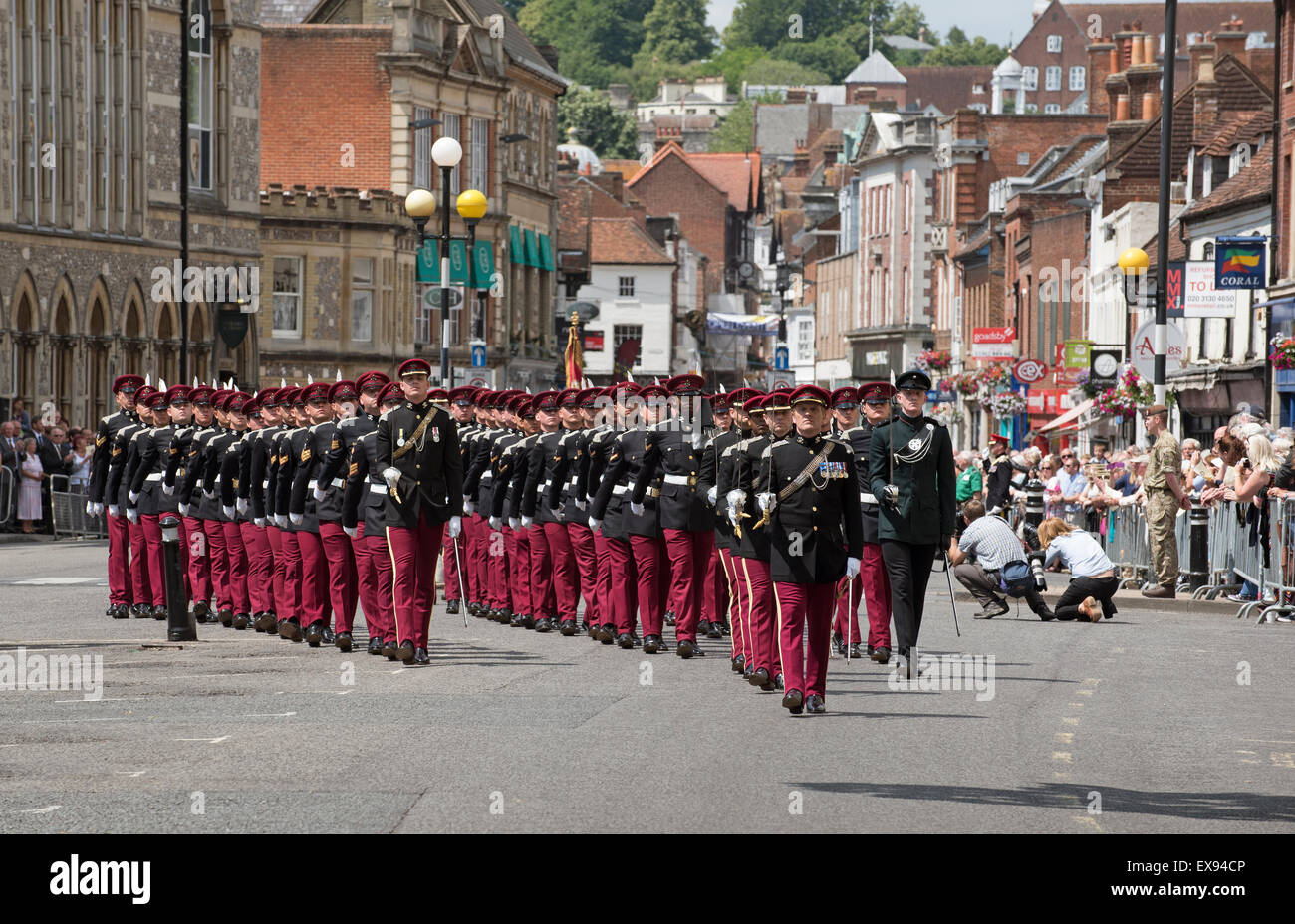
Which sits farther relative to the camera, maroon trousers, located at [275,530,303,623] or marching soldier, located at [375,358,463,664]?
maroon trousers, located at [275,530,303,623]

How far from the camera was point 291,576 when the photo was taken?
60.2ft

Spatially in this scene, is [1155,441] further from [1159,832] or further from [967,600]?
[1159,832]

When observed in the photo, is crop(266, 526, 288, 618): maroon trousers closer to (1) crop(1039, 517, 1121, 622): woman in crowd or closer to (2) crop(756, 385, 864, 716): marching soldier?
(2) crop(756, 385, 864, 716): marching soldier

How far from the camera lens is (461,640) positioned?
1817 centimetres

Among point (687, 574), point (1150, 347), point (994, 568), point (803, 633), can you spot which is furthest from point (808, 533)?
point (1150, 347)

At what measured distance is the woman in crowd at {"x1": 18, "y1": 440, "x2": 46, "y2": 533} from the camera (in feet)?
109

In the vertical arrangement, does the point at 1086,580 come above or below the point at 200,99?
below

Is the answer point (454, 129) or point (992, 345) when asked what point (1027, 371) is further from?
point (454, 129)

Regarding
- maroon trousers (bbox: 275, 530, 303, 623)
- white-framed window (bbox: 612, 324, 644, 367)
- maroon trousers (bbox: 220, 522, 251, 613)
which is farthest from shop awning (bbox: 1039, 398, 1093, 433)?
white-framed window (bbox: 612, 324, 644, 367)

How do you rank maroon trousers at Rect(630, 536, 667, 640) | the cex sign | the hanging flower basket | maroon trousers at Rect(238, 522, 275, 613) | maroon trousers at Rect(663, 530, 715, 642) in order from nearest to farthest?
1. maroon trousers at Rect(663, 530, 715, 642)
2. maroon trousers at Rect(630, 536, 667, 640)
3. maroon trousers at Rect(238, 522, 275, 613)
4. the hanging flower basket
5. the cex sign

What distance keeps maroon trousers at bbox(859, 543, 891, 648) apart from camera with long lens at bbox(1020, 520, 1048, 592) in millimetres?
5645

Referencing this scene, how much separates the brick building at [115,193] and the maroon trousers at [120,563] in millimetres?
23310

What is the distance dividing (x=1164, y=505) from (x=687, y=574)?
819 cm

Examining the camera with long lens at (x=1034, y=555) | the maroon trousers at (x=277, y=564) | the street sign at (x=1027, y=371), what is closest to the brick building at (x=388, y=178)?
the street sign at (x=1027, y=371)
